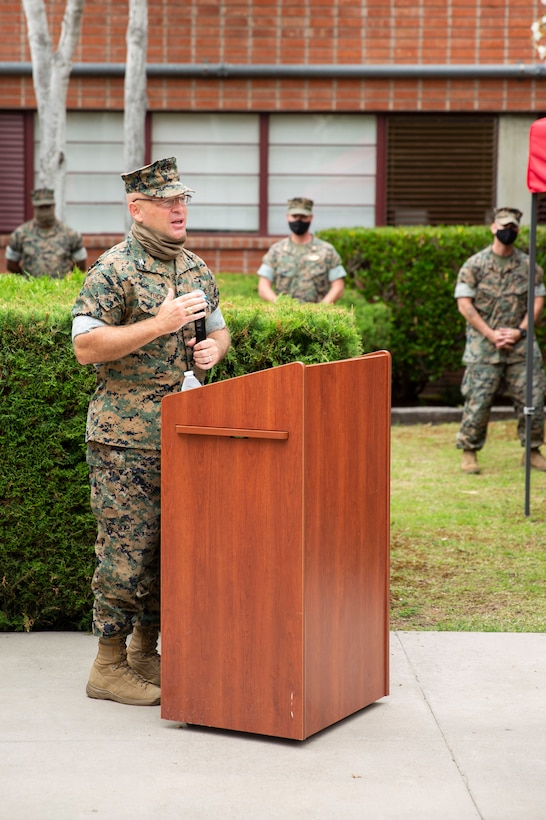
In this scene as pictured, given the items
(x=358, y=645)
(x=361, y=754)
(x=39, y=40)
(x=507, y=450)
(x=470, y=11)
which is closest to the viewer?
(x=361, y=754)

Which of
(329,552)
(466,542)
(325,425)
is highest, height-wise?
(325,425)

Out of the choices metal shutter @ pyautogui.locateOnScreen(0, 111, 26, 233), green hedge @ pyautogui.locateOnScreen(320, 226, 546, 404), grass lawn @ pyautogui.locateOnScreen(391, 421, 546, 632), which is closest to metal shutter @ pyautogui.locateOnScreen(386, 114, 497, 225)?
green hedge @ pyautogui.locateOnScreen(320, 226, 546, 404)

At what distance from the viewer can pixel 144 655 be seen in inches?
203

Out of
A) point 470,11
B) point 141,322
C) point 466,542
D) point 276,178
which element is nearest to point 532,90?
point 470,11

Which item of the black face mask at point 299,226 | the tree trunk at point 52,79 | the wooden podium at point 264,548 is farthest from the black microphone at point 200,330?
the tree trunk at point 52,79

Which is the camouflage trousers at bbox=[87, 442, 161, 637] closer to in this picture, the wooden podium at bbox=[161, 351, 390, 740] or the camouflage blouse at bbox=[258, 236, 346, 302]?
the wooden podium at bbox=[161, 351, 390, 740]

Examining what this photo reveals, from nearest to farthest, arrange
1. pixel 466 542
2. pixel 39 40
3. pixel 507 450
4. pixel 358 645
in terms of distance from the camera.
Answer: pixel 358 645 < pixel 466 542 < pixel 507 450 < pixel 39 40

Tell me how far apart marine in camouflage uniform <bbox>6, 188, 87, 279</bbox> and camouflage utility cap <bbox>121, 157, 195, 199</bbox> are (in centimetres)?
799

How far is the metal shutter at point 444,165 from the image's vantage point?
1579 cm

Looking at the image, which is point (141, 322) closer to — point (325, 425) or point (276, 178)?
point (325, 425)

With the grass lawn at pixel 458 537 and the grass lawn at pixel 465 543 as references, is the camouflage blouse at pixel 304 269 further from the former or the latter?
the grass lawn at pixel 465 543

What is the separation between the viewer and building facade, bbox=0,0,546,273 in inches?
607

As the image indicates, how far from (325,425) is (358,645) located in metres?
0.88

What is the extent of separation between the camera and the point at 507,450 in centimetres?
1178
